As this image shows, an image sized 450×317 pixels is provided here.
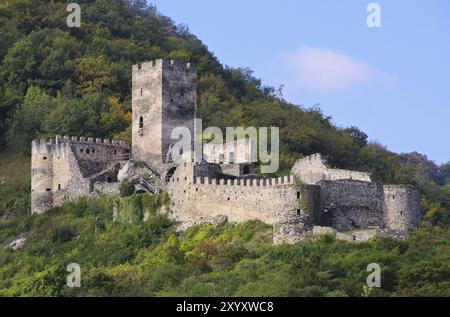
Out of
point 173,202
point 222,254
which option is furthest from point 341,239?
point 173,202

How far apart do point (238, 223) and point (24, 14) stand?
37.8m

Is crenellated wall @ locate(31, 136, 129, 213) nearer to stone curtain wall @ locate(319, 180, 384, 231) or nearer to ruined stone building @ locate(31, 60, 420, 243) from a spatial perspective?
ruined stone building @ locate(31, 60, 420, 243)

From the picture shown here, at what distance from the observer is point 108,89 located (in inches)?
3497

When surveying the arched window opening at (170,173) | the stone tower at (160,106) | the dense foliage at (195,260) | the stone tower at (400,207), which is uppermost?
the stone tower at (160,106)

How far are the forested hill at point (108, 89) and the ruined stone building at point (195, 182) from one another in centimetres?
542

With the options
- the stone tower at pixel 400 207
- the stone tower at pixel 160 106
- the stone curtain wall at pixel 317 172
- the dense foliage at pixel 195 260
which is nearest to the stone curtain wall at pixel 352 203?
the stone tower at pixel 400 207

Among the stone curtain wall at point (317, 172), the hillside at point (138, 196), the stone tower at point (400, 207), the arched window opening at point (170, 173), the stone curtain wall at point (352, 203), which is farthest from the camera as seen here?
the arched window opening at point (170, 173)

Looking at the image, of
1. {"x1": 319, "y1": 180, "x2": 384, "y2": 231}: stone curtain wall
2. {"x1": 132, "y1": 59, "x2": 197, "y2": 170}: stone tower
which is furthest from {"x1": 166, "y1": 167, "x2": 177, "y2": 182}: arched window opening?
{"x1": 319, "y1": 180, "x2": 384, "y2": 231}: stone curtain wall

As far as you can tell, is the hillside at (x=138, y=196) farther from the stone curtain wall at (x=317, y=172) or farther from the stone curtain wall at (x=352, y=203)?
the stone curtain wall at (x=317, y=172)

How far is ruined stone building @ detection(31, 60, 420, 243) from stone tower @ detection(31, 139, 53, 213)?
0.13 ft

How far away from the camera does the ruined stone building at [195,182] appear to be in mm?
62812

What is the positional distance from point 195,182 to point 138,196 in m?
3.01

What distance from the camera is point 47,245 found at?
2707 inches

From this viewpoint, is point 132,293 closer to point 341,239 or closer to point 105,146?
A: point 341,239
